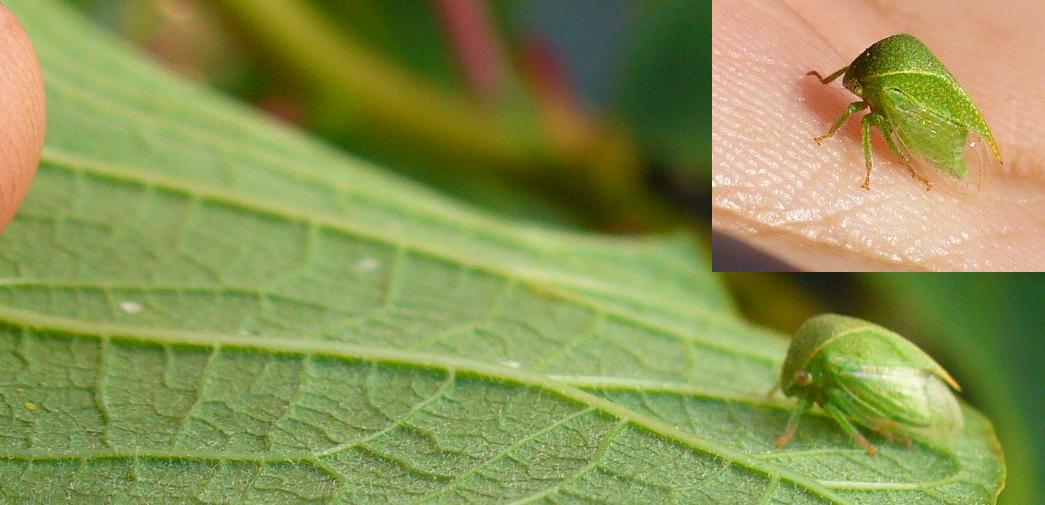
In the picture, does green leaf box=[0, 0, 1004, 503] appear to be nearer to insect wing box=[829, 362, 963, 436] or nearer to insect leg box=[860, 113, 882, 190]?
insect wing box=[829, 362, 963, 436]

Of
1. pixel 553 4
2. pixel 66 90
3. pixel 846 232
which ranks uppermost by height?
pixel 553 4

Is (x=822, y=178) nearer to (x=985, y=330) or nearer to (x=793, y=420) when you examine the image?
(x=793, y=420)

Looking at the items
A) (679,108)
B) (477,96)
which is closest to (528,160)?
(477,96)

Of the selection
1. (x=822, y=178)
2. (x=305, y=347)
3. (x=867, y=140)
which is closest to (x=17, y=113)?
(x=305, y=347)

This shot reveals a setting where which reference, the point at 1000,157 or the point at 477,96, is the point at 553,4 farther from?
the point at 1000,157

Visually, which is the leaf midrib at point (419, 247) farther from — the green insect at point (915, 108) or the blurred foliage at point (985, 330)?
the green insect at point (915, 108)

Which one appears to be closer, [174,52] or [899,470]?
[899,470]

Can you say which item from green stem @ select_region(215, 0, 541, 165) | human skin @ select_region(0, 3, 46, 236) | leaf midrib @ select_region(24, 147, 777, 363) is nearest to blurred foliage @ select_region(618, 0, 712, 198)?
green stem @ select_region(215, 0, 541, 165)

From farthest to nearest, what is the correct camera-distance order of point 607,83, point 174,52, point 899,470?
1. point 607,83
2. point 174,52
3. point 899,470
